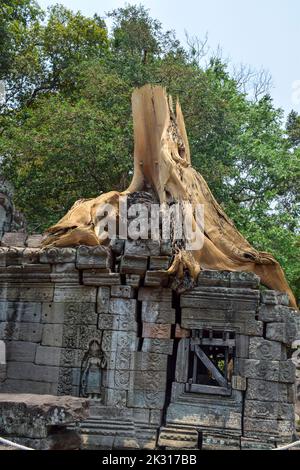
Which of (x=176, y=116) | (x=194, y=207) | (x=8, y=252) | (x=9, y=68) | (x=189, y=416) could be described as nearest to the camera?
(x=189, y=416)

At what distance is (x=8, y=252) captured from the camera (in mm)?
9062

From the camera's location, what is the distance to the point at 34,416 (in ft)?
21.0

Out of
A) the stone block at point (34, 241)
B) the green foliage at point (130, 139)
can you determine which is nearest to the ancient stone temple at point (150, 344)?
the stone block at point (34, 241)

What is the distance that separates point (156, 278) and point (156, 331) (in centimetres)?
75

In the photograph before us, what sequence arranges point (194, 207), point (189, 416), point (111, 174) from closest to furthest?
point (189, 416), point (194, 207), point (111, 174)

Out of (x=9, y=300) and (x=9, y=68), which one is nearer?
(x=9, y=300)

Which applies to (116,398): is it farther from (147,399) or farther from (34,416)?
(34,416)

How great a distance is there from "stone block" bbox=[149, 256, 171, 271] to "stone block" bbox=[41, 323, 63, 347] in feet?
5.20

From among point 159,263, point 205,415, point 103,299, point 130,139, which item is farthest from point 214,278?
point 130,139

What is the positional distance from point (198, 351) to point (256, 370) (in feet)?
2.75

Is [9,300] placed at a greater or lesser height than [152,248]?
lesser
